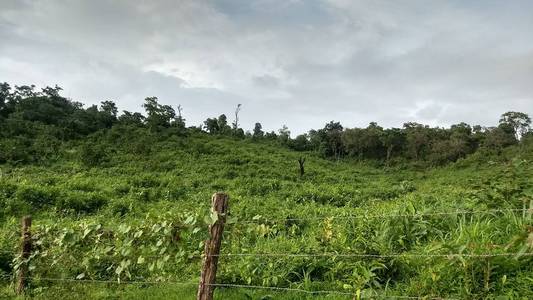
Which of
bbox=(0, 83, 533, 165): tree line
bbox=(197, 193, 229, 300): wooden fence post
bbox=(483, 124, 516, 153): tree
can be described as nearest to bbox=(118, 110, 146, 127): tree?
bbox=(0, 83, 533, 165): tree line

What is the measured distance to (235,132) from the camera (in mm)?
53438

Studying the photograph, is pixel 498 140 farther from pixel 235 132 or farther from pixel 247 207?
pixel 247 207

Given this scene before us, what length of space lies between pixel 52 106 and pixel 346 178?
2671 centimetres

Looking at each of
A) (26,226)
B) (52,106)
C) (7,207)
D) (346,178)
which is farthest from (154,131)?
(26,226)

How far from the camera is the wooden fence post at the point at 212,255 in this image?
344cm

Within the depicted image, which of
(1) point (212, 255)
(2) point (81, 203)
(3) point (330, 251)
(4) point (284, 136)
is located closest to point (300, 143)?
(4) point (284, 136)

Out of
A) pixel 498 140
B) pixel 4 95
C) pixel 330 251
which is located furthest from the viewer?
pixel 498 140

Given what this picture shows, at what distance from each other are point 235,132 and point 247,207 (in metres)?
39.1

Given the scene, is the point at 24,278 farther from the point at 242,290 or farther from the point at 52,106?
the point at 52,106

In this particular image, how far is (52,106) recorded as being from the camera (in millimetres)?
41281

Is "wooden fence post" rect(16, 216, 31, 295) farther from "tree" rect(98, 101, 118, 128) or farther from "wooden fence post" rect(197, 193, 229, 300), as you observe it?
"tree" rect(98, 101, 118, 128)

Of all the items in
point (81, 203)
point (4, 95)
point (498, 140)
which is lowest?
point (81, 203)

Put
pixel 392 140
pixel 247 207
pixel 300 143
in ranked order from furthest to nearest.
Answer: pixel 300 143
pixel 392 140
pixel 247 207

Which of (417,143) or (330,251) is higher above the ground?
(417,143)
